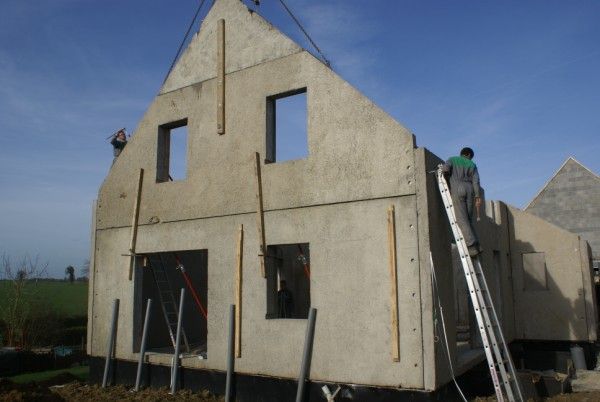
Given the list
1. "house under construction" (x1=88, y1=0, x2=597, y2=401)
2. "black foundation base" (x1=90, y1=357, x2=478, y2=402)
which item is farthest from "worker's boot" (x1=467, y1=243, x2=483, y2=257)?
"black foundation base" (x1=90, y1=357, x2=478, y2=402)

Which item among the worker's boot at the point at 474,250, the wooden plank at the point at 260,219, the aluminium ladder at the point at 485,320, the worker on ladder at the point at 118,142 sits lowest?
the aluminium ladder at the point at 485,320

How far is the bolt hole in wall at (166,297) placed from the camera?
9305mm

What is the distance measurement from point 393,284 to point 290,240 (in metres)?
1.79

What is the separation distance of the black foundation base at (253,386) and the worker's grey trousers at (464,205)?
2043mm

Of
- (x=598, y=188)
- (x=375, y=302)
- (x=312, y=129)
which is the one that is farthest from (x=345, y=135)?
(x=598, y=188)

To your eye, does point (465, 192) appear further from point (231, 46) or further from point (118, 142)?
point (118, 142)

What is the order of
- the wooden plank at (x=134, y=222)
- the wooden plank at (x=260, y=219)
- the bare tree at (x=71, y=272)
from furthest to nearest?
the bare tree at (x=71, y=272)
the wooden plank at (x=134, y=222)
the wooden plank at (x=260, y=219)

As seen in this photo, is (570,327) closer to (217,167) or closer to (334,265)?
(334,265)

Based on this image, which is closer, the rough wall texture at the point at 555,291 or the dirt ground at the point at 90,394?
the dirt ground at the point at 90,394

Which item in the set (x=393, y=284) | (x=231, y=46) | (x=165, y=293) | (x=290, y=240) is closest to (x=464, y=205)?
(x=393, y=284)

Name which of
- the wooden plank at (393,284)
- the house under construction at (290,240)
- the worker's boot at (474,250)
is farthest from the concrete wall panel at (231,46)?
the worker's boot at (474,250)

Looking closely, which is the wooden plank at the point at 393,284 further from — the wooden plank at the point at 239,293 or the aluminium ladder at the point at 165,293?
the aluminium ladder at the point at 165,293

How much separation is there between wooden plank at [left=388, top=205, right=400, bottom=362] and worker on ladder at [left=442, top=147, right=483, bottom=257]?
0.86 m

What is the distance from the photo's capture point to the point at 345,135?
23.1 ft
